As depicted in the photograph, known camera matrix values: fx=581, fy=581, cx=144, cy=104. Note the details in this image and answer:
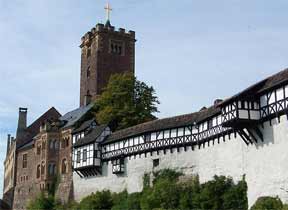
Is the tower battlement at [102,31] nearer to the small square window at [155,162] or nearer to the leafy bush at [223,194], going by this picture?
the small square window at [155,162]

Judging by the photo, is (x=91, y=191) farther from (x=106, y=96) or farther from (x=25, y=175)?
(x=25, y=175)

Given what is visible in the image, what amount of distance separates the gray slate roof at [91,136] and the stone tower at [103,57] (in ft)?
51.2

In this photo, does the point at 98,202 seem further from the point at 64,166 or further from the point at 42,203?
the point at 64,166

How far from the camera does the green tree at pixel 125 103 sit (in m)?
64.8

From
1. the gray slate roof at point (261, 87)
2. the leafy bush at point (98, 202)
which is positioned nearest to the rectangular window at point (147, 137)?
the leafy bush at point (98, 202)

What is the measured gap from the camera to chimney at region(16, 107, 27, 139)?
80375 mm

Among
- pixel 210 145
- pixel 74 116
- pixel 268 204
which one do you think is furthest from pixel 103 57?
pixel 268 204

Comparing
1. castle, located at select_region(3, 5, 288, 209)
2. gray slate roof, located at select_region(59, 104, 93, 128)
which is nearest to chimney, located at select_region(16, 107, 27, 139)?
castle, located at select_region(3, 5, 288, 209)

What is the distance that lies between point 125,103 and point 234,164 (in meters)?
26.5

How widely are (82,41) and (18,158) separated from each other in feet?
65.6

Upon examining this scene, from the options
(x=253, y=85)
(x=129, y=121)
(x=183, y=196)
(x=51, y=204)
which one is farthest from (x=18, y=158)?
(x=253, y=85)

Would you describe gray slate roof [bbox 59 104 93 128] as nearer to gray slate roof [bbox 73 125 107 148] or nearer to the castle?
the castle

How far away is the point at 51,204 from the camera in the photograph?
2534 inches

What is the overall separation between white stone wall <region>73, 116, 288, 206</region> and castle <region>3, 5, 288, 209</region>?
63mm
